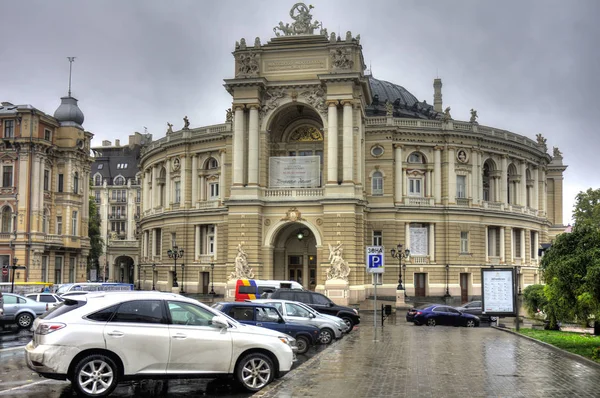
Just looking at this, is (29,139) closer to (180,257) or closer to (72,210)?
(72,210)

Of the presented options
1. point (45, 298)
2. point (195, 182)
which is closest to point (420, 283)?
point (195, 182)

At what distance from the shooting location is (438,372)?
15.6m

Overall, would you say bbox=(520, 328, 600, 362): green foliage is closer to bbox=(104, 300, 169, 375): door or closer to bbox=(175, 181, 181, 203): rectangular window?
bbox=(104, 300, 169, 375): door

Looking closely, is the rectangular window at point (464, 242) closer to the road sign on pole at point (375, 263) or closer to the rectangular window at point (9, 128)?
the road sign on pole at point (375, 263)

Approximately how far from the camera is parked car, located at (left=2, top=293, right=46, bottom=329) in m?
29.4

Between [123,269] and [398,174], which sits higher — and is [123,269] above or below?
below

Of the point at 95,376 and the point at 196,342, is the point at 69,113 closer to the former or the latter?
the point at 196,342

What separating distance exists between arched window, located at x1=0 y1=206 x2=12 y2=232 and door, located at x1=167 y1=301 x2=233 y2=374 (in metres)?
55.5

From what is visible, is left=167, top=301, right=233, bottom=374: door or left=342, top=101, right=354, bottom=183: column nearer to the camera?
left=167, top=301, right=233, bottom=374: door

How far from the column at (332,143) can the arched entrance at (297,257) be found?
635 cm

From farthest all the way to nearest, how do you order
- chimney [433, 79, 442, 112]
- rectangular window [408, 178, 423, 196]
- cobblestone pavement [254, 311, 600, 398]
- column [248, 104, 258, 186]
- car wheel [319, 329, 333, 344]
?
chimney [433, 79, 442, 112], rectangular window [408, 178, 423, 196], column [248, 104, 258, 186], car wheel [319, 329, 333, 344], cobblestone pavement [254, 311, 600, 398]

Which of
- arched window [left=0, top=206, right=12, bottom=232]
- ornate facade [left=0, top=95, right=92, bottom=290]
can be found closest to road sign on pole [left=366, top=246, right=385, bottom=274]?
ornate facade [left=0, top=95, right=92, bottom=290]

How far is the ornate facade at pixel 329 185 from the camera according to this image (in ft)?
167

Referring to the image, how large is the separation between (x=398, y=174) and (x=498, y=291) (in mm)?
28137
